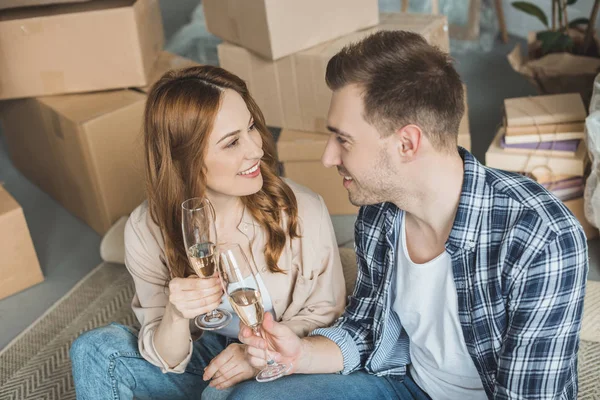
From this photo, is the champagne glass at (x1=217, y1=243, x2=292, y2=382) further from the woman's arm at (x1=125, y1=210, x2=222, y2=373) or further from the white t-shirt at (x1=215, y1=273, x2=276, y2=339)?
the white t-shirt at (x1=215, y1=273, x2=276, y2=339)

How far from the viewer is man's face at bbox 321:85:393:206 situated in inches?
46.8

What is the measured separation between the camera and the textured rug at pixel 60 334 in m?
1.94

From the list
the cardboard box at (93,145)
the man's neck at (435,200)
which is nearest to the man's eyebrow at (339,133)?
the man's neck at (435,200)

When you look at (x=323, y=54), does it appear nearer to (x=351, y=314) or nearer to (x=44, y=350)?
(x=351, y=314)

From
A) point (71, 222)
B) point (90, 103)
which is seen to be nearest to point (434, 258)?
point (90, 103)

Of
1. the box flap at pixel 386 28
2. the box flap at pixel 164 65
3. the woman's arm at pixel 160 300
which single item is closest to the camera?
the woman's arm at pixel 160 300

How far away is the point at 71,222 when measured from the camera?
273 cm

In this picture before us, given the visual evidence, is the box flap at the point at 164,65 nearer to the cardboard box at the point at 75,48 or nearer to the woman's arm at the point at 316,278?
the cardboard box at the point at 75,48

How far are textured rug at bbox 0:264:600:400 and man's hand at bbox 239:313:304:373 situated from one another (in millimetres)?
750

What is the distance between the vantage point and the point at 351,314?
1430mm

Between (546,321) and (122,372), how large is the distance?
0.84 metres

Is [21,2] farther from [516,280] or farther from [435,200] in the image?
[516,280]

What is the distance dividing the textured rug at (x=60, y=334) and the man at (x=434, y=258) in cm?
85

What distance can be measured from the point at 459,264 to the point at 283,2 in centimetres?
120
